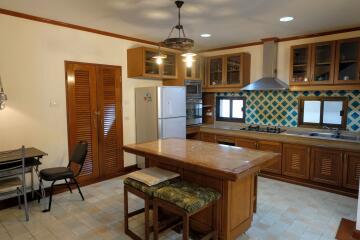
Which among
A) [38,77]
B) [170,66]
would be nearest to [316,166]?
[170,66]

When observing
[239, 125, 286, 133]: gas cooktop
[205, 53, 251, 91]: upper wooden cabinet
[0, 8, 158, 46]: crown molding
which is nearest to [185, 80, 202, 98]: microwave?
[205, 53, 251, 91]: upper wooden cabinet

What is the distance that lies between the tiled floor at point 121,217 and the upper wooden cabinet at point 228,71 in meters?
2.22

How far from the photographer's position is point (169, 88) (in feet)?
14.7

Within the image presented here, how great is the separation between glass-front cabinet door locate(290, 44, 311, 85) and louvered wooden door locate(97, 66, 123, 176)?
3075 mm

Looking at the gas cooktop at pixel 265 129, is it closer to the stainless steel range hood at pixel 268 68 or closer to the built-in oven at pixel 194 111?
the stainless steel range hood at pixel 268 68

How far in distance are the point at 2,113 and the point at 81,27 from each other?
1.70m

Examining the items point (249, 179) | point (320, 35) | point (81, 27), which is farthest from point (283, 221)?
point (81, 27)

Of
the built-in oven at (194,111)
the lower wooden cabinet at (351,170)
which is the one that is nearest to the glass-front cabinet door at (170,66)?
the built-in oven at (194,111)

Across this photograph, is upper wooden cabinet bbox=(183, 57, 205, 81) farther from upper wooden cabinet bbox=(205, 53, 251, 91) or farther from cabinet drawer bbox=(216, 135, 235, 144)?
cabinet drawer bbox=(216, 135, 235, 144)

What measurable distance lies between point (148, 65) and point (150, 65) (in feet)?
0.17

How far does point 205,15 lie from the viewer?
329 cm

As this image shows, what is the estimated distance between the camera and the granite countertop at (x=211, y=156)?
6.55 feet

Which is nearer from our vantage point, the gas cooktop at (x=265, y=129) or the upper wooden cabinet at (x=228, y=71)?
the gas cooktop at (x=265, y=129)

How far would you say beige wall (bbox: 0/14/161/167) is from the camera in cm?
320
